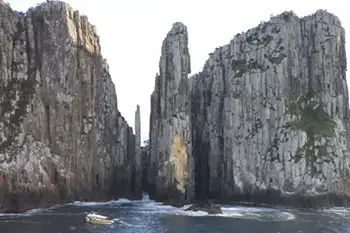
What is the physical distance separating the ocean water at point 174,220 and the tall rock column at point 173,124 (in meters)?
12.9

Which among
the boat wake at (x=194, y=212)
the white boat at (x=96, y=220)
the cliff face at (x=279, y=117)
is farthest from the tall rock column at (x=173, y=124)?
the white boat at (x=96, y=220)

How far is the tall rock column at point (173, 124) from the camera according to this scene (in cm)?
12912

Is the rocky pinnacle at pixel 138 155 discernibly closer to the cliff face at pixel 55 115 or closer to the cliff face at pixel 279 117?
the cliff face at pixel 55 115

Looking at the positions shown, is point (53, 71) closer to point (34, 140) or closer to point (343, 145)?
point (34, 140)

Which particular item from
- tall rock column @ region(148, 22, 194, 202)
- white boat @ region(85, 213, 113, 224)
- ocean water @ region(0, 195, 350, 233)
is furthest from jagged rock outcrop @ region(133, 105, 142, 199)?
white boat @ region(85, 213, 113, 224)

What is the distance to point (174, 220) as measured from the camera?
92.8 metres

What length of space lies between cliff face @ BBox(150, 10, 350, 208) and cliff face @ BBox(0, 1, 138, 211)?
15.5m

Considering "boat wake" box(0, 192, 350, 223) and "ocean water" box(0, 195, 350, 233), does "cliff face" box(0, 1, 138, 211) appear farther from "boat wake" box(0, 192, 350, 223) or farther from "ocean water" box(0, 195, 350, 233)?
"ocean water" box(0, 195, 350, 233)

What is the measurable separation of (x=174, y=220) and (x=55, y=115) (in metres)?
44.7

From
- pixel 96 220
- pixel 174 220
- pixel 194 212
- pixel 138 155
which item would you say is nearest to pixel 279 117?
pixel 194 212

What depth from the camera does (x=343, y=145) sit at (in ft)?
431

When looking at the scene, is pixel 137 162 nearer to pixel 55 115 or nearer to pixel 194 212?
pixel 55 115

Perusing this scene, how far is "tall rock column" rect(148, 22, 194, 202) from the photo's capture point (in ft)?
424

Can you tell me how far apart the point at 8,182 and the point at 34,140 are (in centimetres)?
1482
